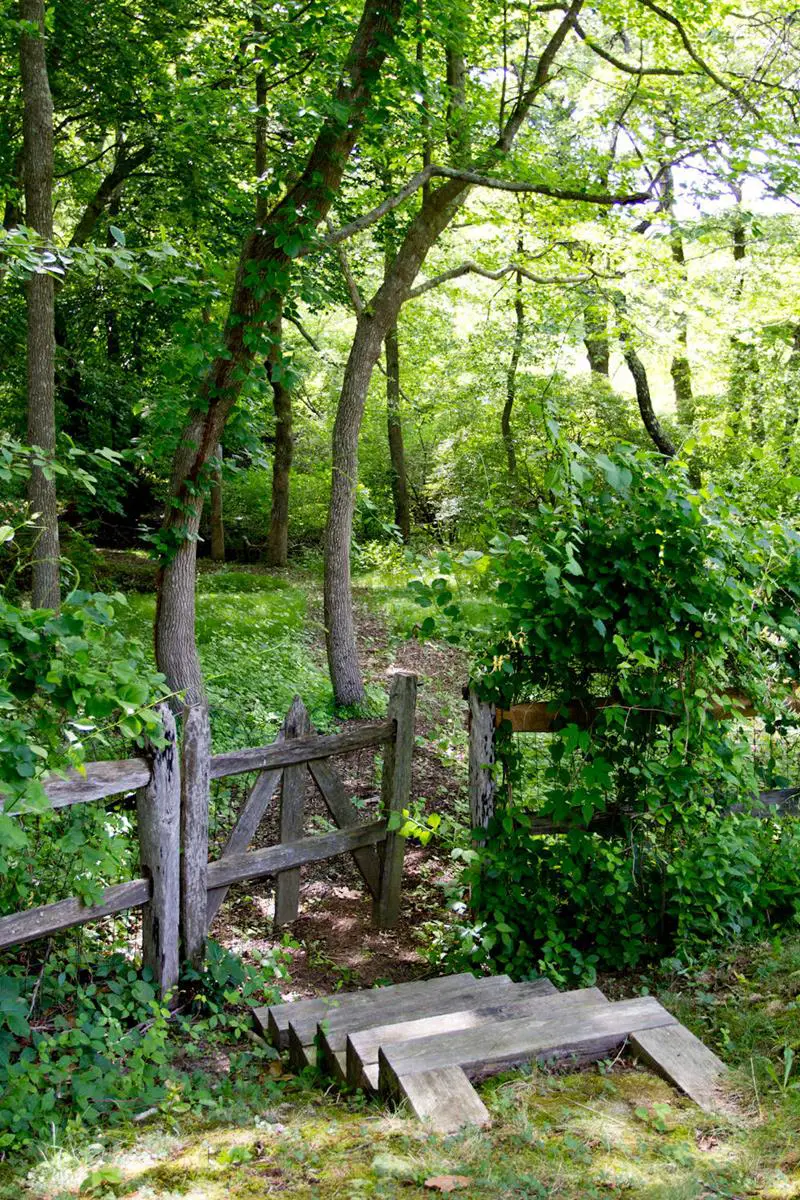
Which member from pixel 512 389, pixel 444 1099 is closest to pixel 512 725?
pixel 444 1099

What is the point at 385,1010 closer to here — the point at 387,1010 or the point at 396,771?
the point at 387,1010

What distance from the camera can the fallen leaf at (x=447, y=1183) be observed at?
2381mm

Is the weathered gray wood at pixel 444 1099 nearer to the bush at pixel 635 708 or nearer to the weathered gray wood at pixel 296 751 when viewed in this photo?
the bush at pixel 635 708

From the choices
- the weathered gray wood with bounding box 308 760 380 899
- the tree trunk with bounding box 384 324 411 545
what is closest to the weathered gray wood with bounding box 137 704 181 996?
the weathered gray wood with bounding box 308 760 380 899

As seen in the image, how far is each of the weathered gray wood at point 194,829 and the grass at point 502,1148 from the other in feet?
4.55

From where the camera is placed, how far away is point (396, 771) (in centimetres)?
597

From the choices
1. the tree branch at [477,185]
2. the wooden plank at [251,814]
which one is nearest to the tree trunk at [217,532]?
the tree branch at [477,185]

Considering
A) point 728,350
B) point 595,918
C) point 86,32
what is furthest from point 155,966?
point 728,350

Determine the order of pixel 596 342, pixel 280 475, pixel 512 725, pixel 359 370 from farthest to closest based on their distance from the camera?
pixel 596 342, pixel 280 475, pixel 359 370, pixel 512 725

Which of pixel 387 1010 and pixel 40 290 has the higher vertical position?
pixel 40 290

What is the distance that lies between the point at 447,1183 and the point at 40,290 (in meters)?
7.62

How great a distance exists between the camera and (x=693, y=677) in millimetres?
4520

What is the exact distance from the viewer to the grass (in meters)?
2.43

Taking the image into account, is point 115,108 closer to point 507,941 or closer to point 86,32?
point 86,32
